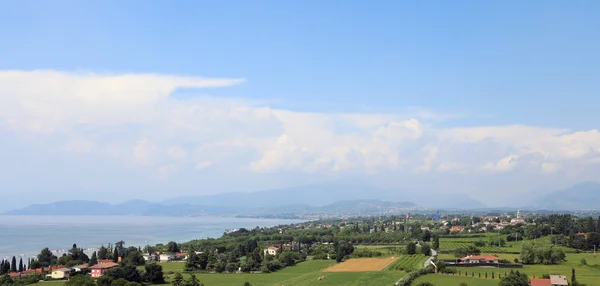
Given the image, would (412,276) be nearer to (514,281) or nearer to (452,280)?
(452,280)

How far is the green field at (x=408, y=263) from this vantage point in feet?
135

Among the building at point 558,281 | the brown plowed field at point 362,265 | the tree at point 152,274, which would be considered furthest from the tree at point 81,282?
the building at point 558,281

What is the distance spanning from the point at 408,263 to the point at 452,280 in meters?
11.3

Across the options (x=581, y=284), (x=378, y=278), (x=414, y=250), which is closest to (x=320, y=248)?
(x=414, y=250)

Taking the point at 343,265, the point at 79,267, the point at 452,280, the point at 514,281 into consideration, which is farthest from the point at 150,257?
the point at 514,281

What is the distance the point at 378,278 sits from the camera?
120ft

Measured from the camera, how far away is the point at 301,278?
3853 centimetres

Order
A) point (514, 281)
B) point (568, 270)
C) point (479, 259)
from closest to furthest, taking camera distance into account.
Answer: point (514, 281) < point (568, 270) < point (479, 259)

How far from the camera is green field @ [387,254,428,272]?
41250 millimetres

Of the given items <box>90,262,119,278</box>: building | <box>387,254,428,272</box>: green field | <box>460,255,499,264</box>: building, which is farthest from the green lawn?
<box>90,262,119,278</box>: building

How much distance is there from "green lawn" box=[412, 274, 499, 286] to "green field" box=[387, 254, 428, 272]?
412cm

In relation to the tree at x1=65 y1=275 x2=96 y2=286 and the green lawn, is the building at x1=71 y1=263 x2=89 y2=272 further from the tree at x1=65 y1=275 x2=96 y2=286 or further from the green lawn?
the green lawn

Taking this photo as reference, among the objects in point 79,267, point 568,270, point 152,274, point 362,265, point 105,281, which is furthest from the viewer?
point 362,265

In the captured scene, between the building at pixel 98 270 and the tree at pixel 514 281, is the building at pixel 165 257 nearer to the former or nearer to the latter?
the building at pixel 98 270
